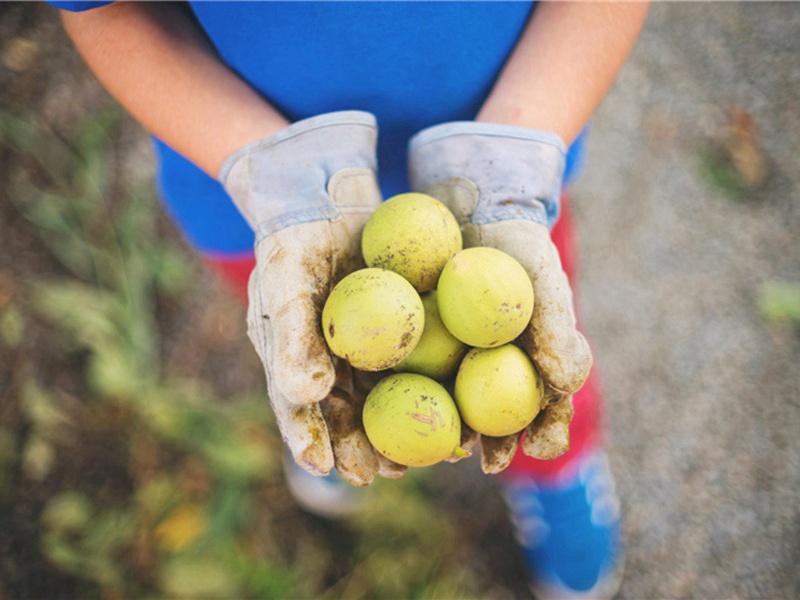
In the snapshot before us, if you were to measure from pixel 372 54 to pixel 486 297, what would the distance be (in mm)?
712

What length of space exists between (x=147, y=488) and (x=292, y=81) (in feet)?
5.89

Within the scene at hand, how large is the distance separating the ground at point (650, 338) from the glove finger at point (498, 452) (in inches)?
42.7

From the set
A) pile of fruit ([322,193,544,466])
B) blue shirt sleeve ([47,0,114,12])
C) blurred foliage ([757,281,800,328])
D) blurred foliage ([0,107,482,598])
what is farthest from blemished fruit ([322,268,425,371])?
blurred foliage ([757,281,800,328])

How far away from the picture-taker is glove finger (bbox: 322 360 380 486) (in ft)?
4.83

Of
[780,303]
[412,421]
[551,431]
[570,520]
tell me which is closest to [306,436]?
[412,421]

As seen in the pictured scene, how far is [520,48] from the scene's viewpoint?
66.9 inches

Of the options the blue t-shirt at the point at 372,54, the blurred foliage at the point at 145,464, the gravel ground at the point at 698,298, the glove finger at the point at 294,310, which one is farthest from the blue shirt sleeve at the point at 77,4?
the gravel ground at the point at 698,298

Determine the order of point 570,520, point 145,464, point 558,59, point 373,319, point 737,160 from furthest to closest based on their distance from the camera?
point 737,160
point 145,464
point 570,520
point 558,59
point 373,319

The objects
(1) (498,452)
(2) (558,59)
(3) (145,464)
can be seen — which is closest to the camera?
(1) (498,452)

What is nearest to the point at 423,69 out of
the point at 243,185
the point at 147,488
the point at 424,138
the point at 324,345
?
the point at 424,138

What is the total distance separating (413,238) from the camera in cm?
144

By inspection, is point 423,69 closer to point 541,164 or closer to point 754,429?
point 541,164

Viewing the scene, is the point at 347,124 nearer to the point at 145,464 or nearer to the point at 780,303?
the point at 145,464

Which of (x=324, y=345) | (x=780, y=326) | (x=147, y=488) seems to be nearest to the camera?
(x=324, y=345)
